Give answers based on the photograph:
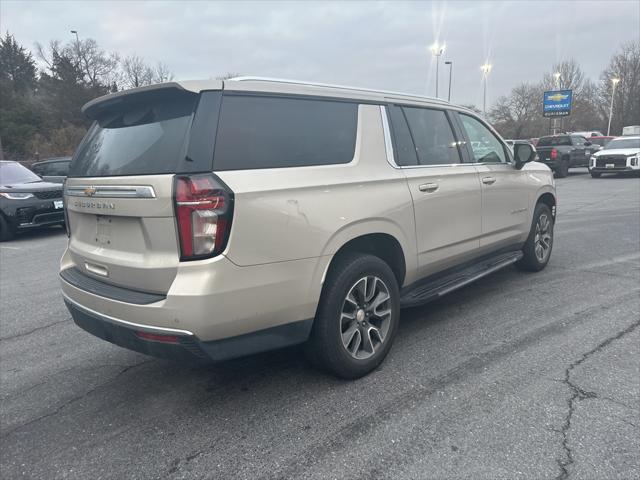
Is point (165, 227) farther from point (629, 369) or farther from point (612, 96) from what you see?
point (612, 96)

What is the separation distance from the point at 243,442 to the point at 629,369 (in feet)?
8.59

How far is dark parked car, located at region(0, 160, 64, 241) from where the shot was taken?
926 cm

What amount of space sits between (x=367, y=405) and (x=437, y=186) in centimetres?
183

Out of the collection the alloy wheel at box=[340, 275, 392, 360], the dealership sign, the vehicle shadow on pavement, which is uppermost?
the dealership sign

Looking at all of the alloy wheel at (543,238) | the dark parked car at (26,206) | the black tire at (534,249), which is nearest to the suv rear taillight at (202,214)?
the black tire at (534,249)

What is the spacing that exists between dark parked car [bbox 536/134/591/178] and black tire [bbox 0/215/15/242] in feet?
61.7

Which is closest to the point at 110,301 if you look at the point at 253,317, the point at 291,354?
the point at 253,317

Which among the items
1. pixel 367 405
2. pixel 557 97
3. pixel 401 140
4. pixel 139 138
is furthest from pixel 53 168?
pixel 557 97

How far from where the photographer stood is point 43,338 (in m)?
4.20

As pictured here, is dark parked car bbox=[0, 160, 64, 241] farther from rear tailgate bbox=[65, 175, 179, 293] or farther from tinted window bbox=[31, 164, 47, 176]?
rear tailgate bbox=[65, 175, 179, 293]

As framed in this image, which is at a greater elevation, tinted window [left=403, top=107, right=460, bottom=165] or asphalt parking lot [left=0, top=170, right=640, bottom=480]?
tinted window [left=403, top=107, right=460, bottom=165]

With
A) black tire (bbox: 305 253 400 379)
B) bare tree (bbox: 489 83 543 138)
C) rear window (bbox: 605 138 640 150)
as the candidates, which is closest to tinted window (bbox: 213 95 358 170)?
black tire (bbox: 305 253 400 379)

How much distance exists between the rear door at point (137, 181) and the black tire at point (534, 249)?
4.12 meters

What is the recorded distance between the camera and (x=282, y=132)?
9.35 ft
